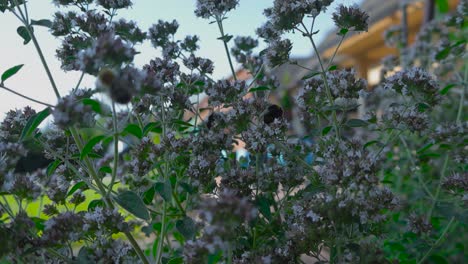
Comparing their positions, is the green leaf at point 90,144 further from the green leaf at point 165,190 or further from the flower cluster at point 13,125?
the flower cluster at point 13,125

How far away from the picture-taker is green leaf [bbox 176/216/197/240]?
1765 millimetres

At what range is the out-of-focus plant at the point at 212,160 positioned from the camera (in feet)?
4.64

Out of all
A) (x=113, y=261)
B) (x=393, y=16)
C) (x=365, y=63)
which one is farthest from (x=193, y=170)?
(x=365, y=63)

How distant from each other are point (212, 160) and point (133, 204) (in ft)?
1.29

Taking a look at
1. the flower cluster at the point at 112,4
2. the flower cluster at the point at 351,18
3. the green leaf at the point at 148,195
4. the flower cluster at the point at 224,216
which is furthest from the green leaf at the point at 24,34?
the flower cluster at the point at 351,18

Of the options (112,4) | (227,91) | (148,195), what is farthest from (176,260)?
(112,4)

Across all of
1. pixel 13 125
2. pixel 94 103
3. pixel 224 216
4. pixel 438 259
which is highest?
pixel 13 125

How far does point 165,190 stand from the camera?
5.65 feet

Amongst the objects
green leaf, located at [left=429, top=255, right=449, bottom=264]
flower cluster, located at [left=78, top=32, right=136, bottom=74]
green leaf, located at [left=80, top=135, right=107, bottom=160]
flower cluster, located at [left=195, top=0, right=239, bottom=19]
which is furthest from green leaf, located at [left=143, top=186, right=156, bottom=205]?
green leaf, located at [left=429, top=255, right=449, bottom=264]

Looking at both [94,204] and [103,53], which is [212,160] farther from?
[103,53]

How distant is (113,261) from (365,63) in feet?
32.0

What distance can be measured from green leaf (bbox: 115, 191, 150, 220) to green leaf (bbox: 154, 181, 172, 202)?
91 mm

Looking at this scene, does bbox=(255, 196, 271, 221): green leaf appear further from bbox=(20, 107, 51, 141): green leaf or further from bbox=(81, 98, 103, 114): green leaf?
bbox=(20, 107, 51, 141): green leaf

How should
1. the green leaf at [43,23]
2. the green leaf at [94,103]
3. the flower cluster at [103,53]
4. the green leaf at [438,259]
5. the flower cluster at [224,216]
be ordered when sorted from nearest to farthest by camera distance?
1. the flower cluster at [224,216]
2. the flower cluster at [103,53]
3. the green leaf at [94,103]
4. the green leaf at [43,23]
5. the green leaf at [438,259]
